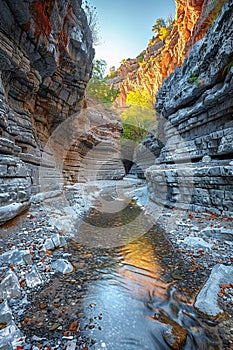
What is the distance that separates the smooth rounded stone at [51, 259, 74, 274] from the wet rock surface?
0.06 ft

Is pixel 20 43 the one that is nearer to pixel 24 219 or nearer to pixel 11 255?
pixel 24 219

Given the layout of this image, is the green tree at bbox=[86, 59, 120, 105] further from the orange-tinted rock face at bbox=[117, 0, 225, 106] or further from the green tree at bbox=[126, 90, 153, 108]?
the orange-tinted rock face at bbox=[117, 0, 225, 106]

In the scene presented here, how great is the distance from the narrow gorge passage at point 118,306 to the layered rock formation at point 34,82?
80.2 inches

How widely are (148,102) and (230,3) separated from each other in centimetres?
2060

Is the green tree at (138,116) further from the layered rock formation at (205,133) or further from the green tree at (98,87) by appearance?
the layered rock formation at (205,133)

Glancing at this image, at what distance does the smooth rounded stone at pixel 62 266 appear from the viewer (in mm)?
3104

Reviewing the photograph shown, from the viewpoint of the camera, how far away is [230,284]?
8.57ft

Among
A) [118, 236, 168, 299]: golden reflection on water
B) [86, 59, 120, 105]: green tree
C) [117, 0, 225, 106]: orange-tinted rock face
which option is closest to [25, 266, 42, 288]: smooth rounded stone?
[118, 236, 168, 299]: golden reflection on water

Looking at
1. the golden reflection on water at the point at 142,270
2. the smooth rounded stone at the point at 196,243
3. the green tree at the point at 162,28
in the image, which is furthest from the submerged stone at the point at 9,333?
the green tree at the point at 162,28

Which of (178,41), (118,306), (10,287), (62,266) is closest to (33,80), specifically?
(62,266)

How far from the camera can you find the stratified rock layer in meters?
4.54

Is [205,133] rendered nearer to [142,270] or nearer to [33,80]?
[142,270]

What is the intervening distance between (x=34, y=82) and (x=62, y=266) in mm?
7219

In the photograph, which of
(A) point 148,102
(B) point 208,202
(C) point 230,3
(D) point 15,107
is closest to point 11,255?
(B) point 208,202
